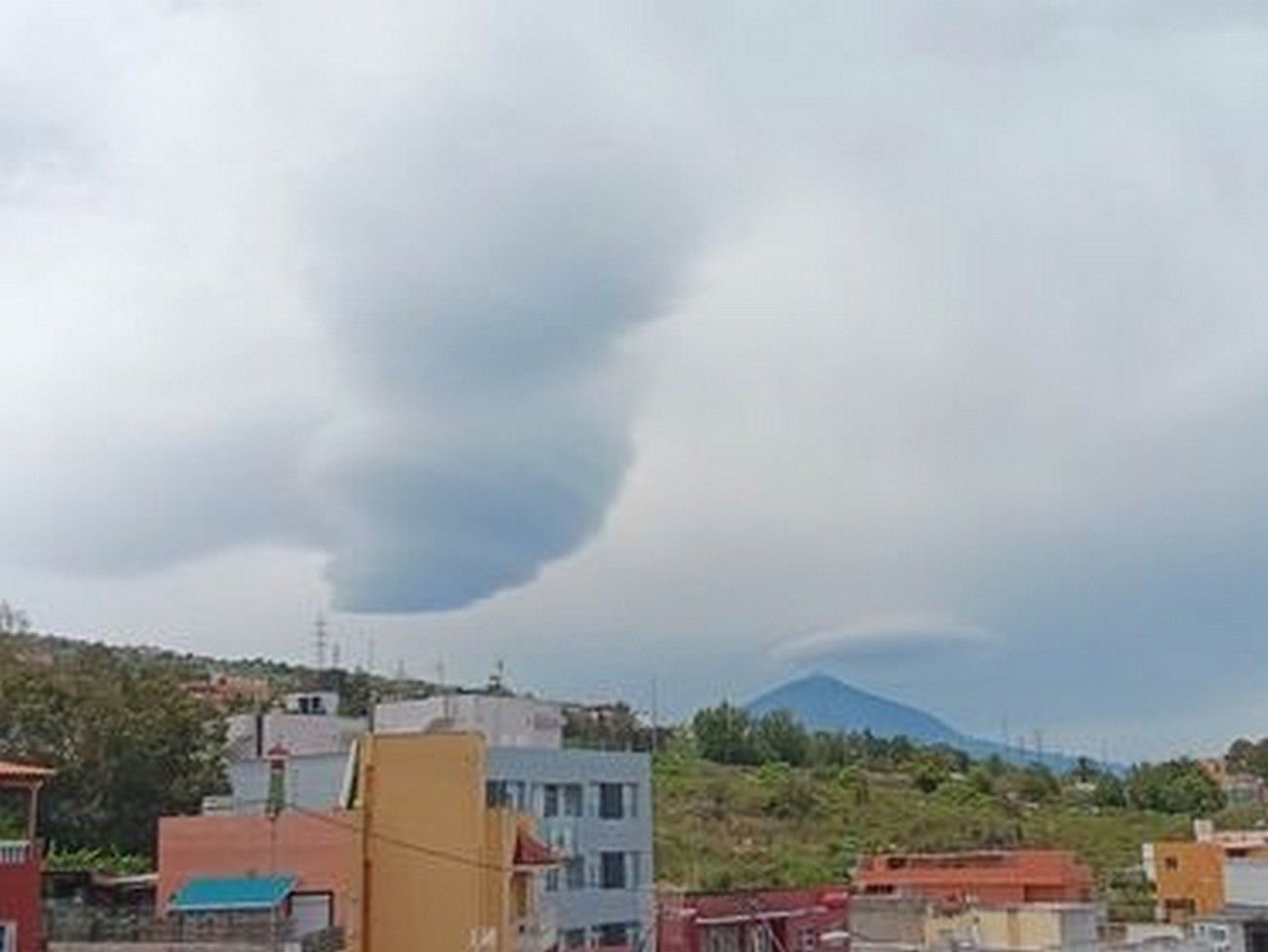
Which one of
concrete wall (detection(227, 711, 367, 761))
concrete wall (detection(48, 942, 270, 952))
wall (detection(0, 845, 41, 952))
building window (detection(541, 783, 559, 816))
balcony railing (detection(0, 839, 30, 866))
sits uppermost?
concrete wall (detection(227, 711, 367, 761))

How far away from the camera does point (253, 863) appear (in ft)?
148

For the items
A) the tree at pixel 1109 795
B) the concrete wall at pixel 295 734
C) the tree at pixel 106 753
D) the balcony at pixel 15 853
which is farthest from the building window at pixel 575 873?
the tree at pixel 1109 795

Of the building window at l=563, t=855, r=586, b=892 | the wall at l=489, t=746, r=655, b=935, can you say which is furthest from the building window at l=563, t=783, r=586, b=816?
the building window at l=563, t=855, r=586, b=892

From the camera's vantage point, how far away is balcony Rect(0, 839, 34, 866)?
32750 mm

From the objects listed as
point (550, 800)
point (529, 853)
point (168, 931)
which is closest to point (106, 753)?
point (550, 800)

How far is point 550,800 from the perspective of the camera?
60.6 meters

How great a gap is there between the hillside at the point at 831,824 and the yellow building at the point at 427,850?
39445 mm

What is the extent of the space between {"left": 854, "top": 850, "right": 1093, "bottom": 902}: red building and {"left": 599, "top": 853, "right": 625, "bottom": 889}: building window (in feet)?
31.8

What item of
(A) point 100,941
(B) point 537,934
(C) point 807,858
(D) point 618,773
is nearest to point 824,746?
(C) point 807,858

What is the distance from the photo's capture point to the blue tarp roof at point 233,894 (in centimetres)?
4303

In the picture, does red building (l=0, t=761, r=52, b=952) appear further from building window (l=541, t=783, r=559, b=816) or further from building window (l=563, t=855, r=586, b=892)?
building window (l=563, t=855, r=586, b=892)

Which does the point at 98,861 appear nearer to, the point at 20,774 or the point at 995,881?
the point at 20,774

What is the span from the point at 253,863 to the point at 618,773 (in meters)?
21.4

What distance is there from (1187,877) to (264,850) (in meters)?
A: 49.7
